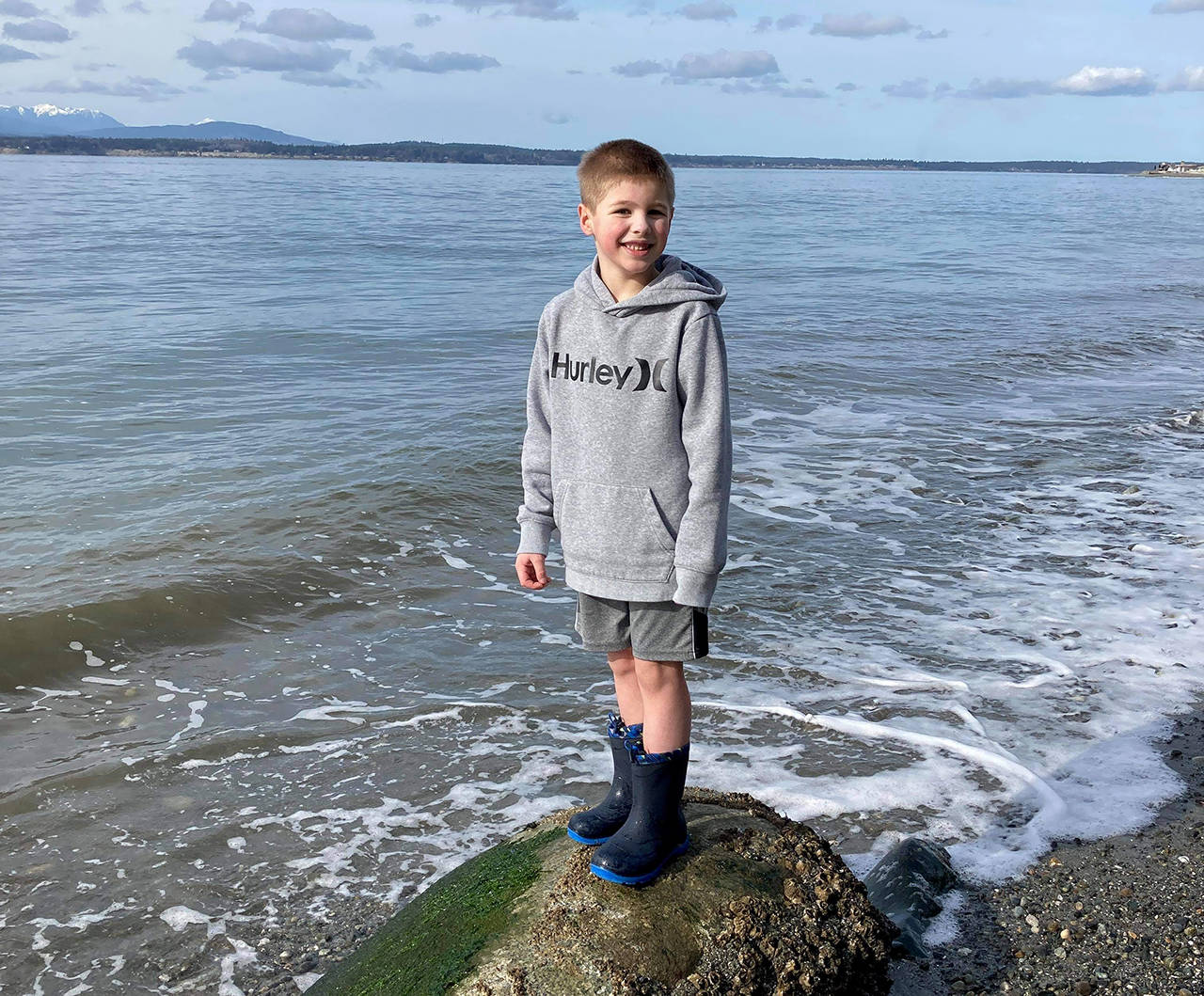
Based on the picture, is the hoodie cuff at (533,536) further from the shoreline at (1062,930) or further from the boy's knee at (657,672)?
the shoreline at (1062,930)

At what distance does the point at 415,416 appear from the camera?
12.3m

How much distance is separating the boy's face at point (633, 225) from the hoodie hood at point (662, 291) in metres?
0.05

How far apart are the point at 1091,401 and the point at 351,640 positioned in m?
10.5

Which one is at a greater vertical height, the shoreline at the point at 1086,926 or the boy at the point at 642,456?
the boy at the point at 642,456

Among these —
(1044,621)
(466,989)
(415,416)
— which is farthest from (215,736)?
(415,416)

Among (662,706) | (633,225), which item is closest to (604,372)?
(633,225)

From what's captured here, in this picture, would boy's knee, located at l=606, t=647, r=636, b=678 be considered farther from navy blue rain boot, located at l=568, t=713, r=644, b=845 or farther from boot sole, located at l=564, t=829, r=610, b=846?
boot sole, located at l=564, t=829, r=610, b=846

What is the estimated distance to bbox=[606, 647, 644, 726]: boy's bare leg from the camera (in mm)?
3289

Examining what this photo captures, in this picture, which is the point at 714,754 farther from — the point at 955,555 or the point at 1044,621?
the point at 955,555

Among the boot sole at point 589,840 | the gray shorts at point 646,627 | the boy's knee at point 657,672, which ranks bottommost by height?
the boot sole at point 589,840

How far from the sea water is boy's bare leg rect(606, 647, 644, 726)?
60.5 inches

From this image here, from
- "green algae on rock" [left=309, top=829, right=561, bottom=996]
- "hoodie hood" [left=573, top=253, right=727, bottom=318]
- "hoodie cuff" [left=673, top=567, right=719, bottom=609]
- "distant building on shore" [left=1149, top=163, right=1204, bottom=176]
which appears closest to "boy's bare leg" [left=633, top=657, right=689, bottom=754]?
"hoodie cuff" [left=673, top=567, right=719, bottom=609]

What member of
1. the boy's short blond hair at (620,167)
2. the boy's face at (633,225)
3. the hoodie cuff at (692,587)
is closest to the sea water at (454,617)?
the hoodie cuff at (692,587)

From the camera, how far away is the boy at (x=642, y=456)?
2994 mm
